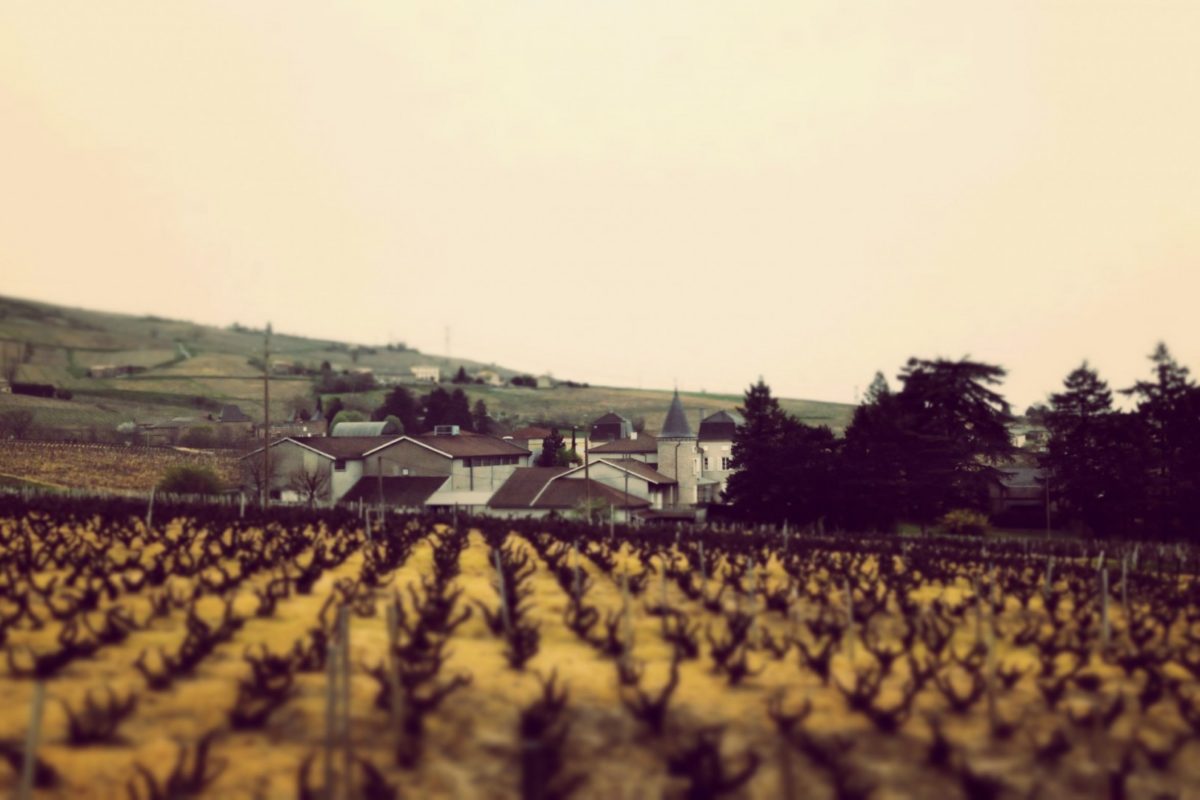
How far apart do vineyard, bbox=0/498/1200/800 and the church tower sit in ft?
Result: 139

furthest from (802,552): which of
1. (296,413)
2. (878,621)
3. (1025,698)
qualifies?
(296,413)

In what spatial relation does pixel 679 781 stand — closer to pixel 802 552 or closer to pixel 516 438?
pixel 802 552

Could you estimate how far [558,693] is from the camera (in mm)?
13234

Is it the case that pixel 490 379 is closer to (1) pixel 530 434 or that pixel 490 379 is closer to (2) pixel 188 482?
(1) pixel 530 434

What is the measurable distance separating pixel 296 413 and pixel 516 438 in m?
33.0

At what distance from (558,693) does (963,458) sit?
46603 millimetres

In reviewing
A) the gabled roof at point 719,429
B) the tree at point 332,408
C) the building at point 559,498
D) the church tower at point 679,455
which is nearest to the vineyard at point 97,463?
Result: the building at point 559,498

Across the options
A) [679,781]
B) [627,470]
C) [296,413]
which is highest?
[296,413]

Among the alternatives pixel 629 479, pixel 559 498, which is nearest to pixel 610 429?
pixel 629 479

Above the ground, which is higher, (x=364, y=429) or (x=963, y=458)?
(x=364, y=429)

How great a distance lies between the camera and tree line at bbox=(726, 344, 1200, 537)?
4900 centimetres

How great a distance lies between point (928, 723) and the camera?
1222 cm

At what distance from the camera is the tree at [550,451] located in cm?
8388

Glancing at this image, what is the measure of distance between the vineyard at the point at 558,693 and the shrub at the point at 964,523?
2879cm
